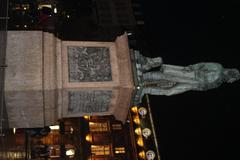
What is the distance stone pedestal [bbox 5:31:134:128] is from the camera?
9.28 meters

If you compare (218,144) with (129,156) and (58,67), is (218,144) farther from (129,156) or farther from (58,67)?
(58,67)

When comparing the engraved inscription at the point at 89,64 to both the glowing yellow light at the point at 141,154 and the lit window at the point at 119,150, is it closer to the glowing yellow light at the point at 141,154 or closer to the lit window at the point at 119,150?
the glowing yellow light at the point at 141,154

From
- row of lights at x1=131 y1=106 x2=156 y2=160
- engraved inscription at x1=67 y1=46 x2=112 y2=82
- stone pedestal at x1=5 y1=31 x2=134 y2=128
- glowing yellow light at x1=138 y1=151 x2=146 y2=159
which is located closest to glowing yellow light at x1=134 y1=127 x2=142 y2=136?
row of lights at x1=131 y1=106 x2=156 y2=160

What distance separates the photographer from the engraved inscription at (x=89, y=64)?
9.75 meters

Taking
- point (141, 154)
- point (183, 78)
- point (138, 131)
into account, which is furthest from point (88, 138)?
point (183, 78)

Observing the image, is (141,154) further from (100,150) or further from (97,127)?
(97,127)

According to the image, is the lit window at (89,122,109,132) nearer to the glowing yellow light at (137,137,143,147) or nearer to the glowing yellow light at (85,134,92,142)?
the glowing yellow light at (85,134,92,142)

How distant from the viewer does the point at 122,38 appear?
34.1ft

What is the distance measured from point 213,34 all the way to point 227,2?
280 centimetres

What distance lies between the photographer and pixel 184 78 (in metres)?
11.2

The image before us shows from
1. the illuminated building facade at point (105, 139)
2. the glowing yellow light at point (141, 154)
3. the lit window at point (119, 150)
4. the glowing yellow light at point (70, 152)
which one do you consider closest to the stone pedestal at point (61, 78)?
the illuminated building facade at point (105, 139)

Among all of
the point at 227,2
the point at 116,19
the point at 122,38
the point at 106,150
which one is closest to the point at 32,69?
the point at 122,38

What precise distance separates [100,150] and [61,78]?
74.6 ft

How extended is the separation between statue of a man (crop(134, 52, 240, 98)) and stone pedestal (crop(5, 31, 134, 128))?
3.88ft
